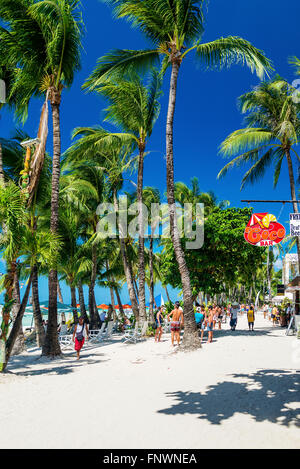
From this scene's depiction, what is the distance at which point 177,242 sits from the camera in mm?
12102

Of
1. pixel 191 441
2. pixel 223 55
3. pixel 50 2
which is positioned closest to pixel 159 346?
pixel 191 441

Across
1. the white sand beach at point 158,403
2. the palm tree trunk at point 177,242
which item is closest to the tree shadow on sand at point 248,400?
the white sand beach at point 158,403

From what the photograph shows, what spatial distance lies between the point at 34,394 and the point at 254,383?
4.48 m

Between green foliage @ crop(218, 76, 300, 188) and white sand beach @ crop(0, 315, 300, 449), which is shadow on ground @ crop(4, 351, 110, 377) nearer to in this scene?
white sand beach @ crop(0, 315, 300, 449)

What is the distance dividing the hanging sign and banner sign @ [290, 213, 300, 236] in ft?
7.59

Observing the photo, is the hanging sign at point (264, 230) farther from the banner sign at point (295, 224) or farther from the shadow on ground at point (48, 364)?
the shadow on ground at point (48, 364)

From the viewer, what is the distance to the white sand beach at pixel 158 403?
4340 mm

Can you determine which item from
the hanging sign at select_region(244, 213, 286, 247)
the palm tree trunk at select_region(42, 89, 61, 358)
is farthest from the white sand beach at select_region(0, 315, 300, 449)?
the hanging sign at select_region(244, 213, 286, 247)

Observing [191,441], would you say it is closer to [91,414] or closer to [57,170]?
[91,414]

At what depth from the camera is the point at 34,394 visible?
6.94 m

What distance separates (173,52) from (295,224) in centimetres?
763

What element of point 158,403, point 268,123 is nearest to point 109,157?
point 268,123

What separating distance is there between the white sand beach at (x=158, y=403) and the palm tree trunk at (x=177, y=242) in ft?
3.40

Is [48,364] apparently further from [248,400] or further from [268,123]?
[268,123]
